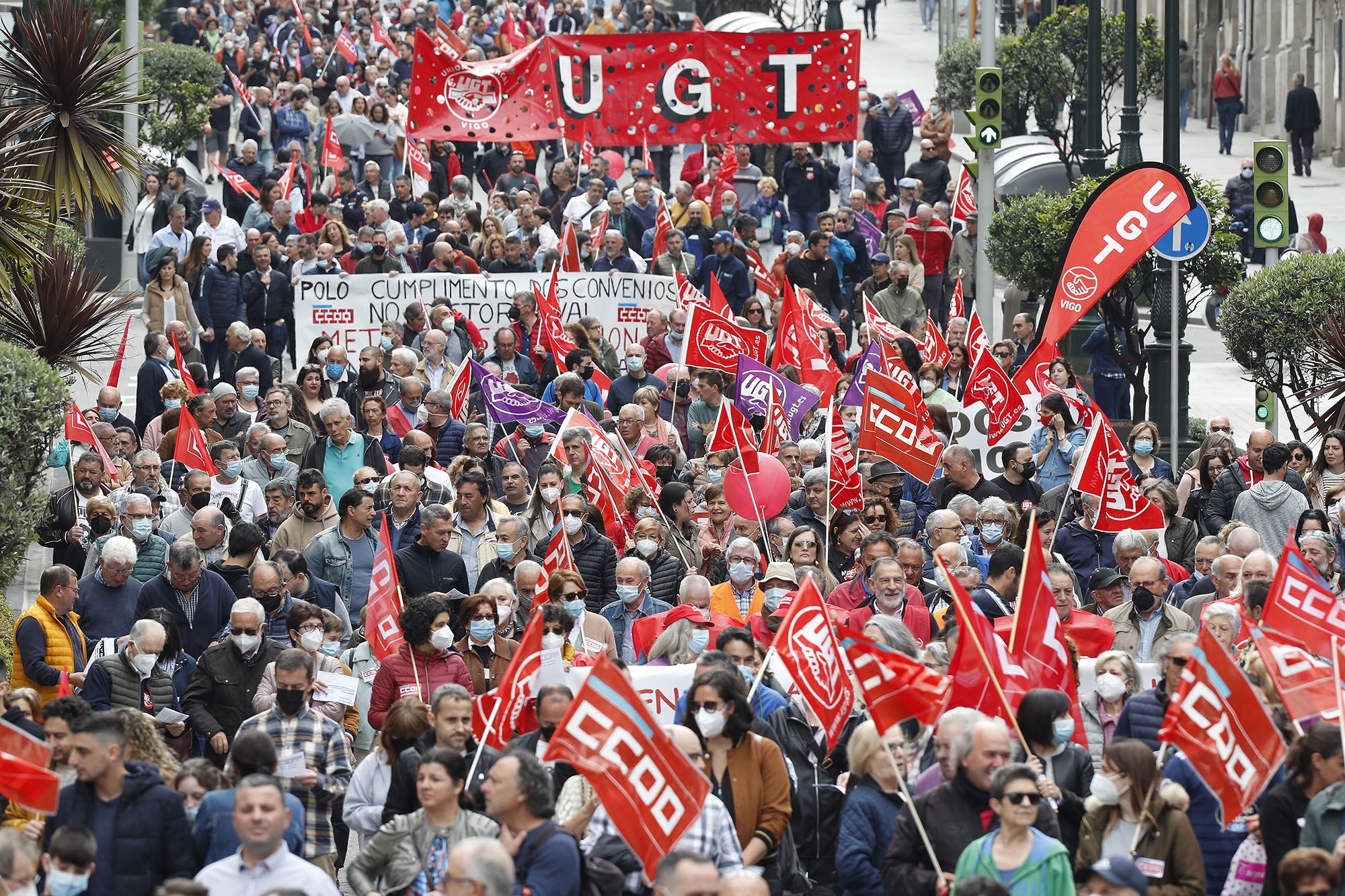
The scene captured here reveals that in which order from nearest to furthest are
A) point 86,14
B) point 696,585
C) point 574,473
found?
point 696,585, point 574,473, point 86,14

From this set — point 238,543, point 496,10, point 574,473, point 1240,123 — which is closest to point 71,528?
point 238,543

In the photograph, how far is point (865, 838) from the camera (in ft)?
29.7

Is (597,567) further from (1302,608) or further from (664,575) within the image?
(1302,608)

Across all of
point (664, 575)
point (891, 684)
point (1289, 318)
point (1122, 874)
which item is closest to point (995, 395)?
point (1289, 318)

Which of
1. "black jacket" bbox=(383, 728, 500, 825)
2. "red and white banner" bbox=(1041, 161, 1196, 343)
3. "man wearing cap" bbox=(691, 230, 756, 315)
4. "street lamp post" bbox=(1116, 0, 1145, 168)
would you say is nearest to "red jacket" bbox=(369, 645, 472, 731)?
"black jacket" bbox=(383, 728, 500, 825)

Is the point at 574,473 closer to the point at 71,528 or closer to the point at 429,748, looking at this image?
the point at 71,528

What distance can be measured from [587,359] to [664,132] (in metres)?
6.99

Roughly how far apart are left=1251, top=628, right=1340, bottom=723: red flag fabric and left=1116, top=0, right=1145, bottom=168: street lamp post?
39.7 feet

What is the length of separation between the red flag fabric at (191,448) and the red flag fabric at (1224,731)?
27.0ft

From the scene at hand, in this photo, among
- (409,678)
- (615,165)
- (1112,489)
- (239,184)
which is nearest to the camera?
(409,678)

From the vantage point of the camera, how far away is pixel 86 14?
16656 mm

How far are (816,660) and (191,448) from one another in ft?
21.8

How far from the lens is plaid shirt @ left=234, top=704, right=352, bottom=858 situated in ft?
33.5

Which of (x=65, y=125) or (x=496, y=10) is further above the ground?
(x=496, y=10)
